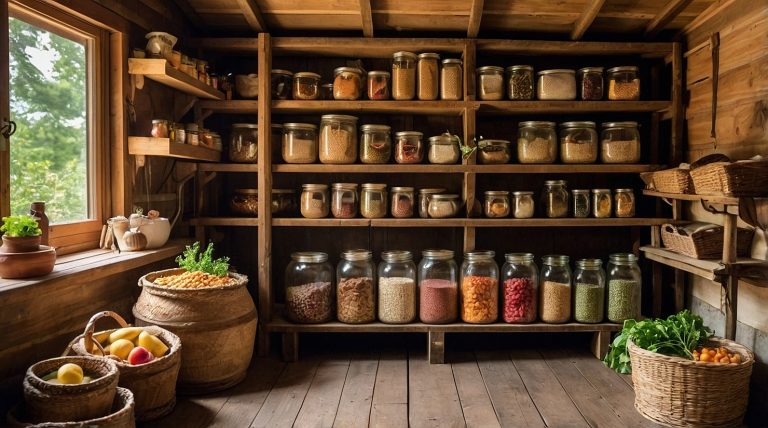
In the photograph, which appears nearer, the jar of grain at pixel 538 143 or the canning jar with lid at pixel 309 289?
the canning jar with lid at pixel 309 289

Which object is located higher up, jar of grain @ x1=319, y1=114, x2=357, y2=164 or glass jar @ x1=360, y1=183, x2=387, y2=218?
jar of grain @ x1=319, y1=114, x2=357, y2=164

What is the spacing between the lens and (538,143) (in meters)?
3.24

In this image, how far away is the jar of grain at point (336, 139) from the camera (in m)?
3.20

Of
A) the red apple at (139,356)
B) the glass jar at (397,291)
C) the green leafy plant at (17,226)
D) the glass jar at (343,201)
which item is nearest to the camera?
the green leafy plant at (17,226)

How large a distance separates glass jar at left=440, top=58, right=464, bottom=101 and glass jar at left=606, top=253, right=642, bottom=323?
1.33 metres

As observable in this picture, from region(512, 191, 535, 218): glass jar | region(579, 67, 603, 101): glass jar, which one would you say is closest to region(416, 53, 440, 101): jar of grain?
region(512, 191, 535, 218): glass jar

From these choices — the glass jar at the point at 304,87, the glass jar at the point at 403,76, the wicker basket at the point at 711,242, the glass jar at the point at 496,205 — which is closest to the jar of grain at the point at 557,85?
the glass jar at the point at 496,205

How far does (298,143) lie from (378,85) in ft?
1.90

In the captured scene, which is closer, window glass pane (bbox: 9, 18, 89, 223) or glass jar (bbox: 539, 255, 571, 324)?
window glass pane (bbox: 9, 18, 89, 223)

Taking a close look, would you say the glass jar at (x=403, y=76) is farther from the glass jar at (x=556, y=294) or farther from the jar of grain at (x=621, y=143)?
the glass jar at (x=556, y=294)

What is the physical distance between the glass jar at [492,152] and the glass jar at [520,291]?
1.85 feet

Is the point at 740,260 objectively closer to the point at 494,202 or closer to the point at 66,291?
the point at 494,202

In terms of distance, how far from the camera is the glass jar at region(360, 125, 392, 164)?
324cm

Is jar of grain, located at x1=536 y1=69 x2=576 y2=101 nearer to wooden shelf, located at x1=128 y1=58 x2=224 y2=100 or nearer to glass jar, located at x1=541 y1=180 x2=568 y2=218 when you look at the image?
glass jar, located at x1=541 y1=180 x2=568 y2=218
